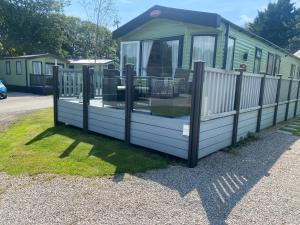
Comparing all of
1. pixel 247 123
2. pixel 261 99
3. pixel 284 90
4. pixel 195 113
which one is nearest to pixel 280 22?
pixel 284 90

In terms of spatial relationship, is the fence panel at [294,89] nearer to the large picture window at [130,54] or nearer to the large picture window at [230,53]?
the large picture window at [230,53]

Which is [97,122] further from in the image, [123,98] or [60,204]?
[60,204]

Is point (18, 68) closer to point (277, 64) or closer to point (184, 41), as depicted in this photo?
point (184, 41)

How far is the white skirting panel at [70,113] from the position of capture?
6.81 meters

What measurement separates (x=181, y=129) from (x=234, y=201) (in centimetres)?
158

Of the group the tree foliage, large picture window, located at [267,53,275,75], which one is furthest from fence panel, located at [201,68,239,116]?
the tree foliage

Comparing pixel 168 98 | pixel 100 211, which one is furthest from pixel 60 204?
pixel 168 98

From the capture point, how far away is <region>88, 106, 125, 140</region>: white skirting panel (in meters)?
5.65

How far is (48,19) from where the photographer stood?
3241cm

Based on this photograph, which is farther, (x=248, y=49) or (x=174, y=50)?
(x=248, y=49)

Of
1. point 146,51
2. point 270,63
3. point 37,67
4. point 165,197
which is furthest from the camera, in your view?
point 37,67

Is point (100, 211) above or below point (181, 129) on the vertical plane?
below

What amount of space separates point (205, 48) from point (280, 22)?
1147 inches

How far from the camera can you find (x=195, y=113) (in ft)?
13.9
